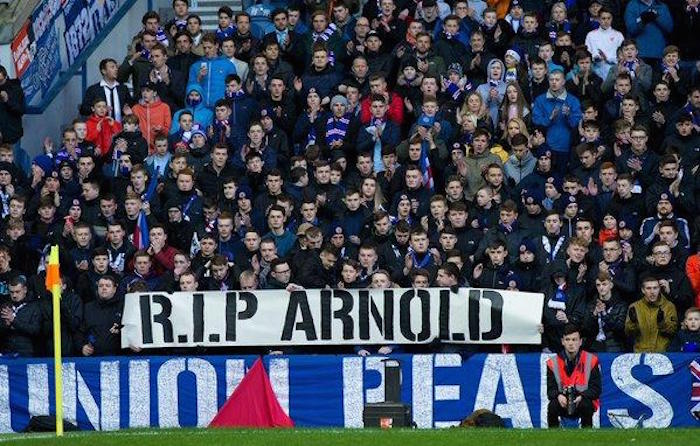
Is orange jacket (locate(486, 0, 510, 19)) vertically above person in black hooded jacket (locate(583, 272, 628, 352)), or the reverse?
orange jacket (locate(486, 0, 510, 19))

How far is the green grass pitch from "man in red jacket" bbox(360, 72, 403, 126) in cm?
754

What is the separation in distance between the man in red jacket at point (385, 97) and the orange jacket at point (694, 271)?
474 cm

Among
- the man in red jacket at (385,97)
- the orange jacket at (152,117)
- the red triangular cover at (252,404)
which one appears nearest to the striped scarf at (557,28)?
the man in red jacket at (385,97)

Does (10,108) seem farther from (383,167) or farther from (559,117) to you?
(559,117)

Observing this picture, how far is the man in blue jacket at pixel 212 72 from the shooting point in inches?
1104

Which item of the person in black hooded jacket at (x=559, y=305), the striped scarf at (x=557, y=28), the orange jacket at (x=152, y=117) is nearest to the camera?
the person in black hooded jacket at (x=559, y=305)

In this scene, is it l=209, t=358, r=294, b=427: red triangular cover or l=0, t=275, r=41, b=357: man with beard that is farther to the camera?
l=0, t=275, r=41, b=357: man with beard

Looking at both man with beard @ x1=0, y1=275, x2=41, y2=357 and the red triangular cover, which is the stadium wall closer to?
man with beard @ x1=0, y1=275, x2=41, y2=357

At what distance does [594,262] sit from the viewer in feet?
77.9

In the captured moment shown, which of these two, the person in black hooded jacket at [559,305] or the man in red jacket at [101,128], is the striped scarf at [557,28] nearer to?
the person in black hooded jacket at [559,305]

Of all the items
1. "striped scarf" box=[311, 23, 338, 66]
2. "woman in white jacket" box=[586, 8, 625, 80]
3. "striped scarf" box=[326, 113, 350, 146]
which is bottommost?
"striped scarf" box=[326, 113, 350, 146]

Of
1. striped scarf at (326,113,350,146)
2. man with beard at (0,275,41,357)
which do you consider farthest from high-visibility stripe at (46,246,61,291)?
striped scarf at (326,113,350,146)

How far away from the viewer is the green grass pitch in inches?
731

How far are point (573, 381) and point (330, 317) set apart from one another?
3.44 meters
